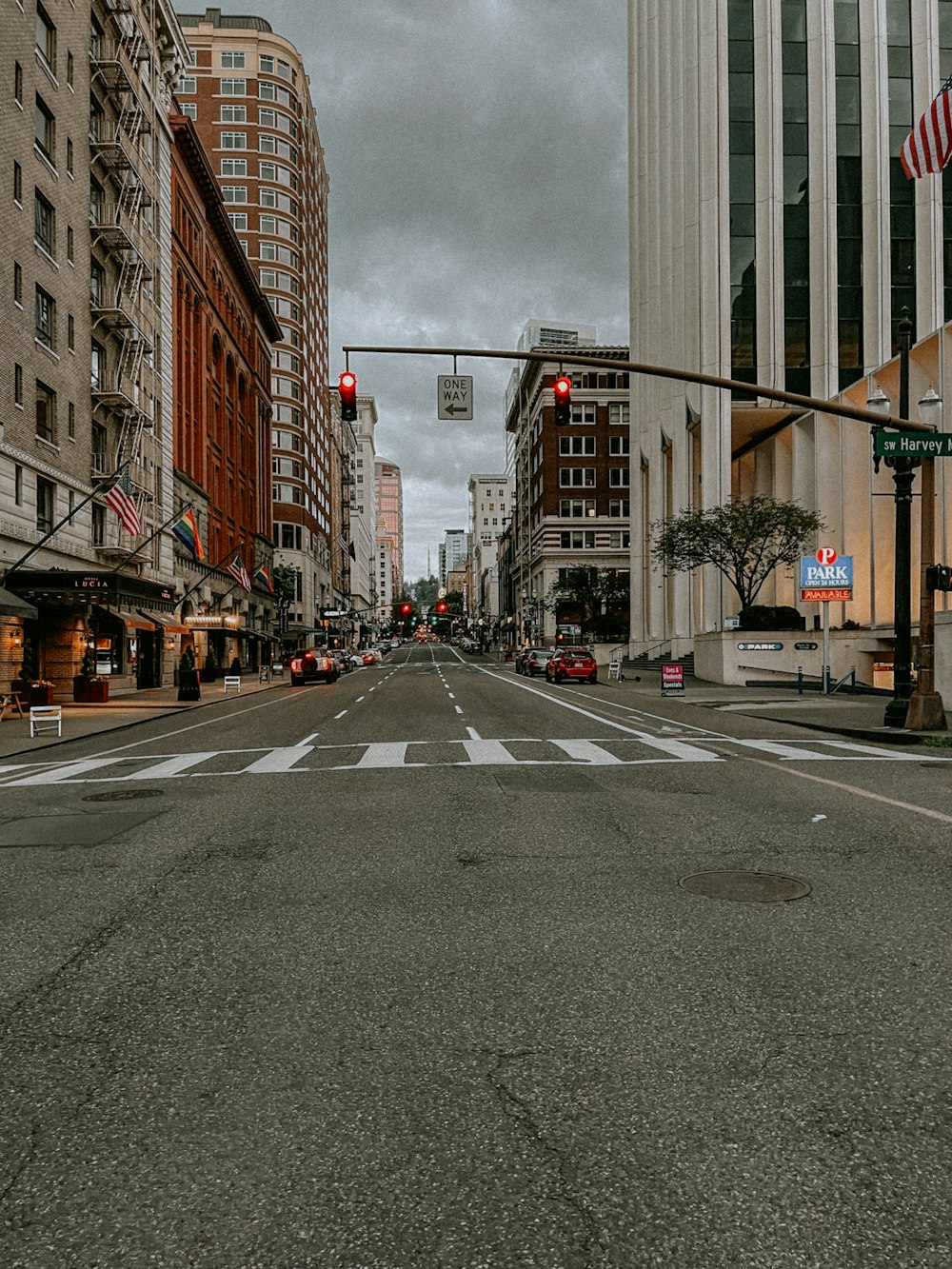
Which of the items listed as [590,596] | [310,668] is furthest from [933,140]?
[590,596]

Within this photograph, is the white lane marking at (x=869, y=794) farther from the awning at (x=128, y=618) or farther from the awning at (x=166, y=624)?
the awning at (x=166, y=624)

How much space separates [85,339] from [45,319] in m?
3.42

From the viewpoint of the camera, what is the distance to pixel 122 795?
10.9 metres

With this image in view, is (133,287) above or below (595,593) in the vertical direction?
above

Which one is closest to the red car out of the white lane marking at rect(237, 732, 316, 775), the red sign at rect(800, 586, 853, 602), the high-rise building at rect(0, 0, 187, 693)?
the red sign at rect(800, 586, 853, 602)

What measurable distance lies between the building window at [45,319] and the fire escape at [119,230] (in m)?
3.55

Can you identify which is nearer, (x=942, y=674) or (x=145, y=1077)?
(x=145, y=1077)

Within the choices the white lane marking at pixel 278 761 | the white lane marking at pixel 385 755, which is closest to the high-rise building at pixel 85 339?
the white lane marking at pixel 278 761

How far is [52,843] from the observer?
807 cm

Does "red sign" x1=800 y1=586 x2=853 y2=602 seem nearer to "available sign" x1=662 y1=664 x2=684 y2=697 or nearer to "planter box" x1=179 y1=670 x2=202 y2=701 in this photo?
"available sign" x1=662 y1=664 x2=684 y2=697

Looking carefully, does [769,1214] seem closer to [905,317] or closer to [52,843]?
[52,843]

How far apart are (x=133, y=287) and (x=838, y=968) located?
40068 millimetres

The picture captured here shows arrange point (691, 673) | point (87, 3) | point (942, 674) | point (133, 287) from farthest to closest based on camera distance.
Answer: point (691, 673)
point (133, 287)
point (87, 3)
point (942, 674)

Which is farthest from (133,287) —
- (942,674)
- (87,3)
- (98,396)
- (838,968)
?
(838,968)
